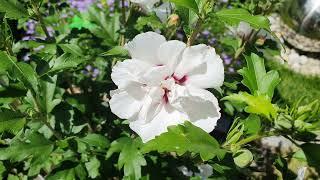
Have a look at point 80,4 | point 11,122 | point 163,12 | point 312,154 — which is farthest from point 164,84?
point 80,4

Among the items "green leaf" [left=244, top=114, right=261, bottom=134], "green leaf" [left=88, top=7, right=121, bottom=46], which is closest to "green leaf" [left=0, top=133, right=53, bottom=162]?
"green leaf" [left=88, top=7, right=121, bottom=46]

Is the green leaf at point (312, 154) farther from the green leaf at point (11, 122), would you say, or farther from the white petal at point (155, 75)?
the green leaf at point (11, 122)

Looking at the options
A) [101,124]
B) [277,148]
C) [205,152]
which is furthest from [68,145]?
[277,148]

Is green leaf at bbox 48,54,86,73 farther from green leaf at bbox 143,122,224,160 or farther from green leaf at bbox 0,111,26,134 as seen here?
green leaf at bbox 143,122,224,160

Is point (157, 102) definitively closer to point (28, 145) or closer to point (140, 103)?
point (140, 103)

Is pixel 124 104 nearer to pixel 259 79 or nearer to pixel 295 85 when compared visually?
pixel 259 79

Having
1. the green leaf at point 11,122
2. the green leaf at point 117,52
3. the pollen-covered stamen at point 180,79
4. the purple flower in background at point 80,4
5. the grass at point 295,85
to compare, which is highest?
the pollen-covered stamen at point 180,79

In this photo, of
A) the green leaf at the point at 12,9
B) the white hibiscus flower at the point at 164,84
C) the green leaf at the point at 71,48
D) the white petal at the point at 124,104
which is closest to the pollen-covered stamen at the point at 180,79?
the white hibiscus flower at the point at 164,84
